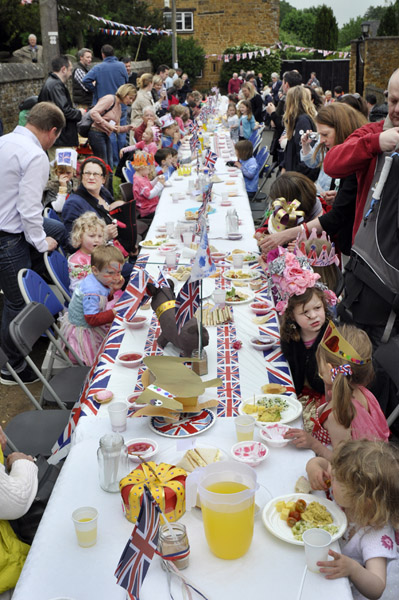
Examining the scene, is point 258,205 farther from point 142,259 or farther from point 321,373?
point 321,373

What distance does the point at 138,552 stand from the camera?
1.43 metres

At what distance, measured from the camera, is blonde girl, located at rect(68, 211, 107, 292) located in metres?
4.52

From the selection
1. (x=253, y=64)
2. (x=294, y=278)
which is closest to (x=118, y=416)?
(x=294, y=278)

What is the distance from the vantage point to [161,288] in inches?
135

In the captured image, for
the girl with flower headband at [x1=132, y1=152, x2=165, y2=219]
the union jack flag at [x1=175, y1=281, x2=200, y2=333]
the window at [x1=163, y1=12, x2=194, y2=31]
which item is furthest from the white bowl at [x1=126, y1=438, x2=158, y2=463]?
the window at [x1=163, y1=12, x2=194, y2=31]

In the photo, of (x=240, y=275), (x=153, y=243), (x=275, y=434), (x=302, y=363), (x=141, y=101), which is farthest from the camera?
(x=141, y=101)

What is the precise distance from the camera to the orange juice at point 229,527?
1.67 meters

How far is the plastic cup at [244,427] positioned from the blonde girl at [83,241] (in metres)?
2.48

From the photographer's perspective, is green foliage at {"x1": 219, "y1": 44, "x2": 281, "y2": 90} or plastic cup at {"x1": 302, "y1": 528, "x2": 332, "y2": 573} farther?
green foliage at {"x1": 219, "y1": 44, "x2": 281, "y2": 90}

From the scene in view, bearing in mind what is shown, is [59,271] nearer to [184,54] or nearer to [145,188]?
[145,188]

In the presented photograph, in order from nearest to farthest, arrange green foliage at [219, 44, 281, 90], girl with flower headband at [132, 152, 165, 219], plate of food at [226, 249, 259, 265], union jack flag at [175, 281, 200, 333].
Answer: union jack flag at [175, 281, 200, 333] → plate of food at [226, 249, 259, 265] → girl with flower headband at [132, 152, 165, 219] → green foliage at [219, 44, 281, 90]

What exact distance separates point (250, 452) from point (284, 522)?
37 centimetres

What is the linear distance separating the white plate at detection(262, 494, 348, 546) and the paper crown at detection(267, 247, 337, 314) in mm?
1367

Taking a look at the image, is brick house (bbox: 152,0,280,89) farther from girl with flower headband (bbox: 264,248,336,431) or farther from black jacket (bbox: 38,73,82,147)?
girl with flower headband (bbox: 264,248,336,431)
